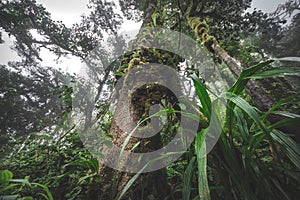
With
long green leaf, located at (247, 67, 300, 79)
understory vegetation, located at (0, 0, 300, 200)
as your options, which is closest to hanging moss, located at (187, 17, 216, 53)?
understory vegetation, located at (0, 0, 300, 200)

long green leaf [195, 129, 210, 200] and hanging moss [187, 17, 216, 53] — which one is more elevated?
hanging moss [187, 17, 216, 53]

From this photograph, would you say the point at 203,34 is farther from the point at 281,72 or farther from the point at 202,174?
the point at 202,174

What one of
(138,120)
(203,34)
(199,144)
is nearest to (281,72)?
(199,144)

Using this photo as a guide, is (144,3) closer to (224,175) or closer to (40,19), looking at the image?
(224,175)

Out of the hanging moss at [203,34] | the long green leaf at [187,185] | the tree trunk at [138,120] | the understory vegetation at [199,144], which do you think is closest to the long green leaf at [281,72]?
the understory vegetation at [199,144]

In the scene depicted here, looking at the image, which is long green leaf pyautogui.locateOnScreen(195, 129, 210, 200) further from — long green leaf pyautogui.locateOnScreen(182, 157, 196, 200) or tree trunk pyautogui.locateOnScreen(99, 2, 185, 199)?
tree trunk pyautogui.locateOnScreen(99, 2, 185, 199)

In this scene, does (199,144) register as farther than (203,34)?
No

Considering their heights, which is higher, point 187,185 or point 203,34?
point 203,34

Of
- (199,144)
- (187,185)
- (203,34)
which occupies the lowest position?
(187,185)

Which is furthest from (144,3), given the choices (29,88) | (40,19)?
(29,88)

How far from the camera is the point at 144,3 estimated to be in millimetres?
3633

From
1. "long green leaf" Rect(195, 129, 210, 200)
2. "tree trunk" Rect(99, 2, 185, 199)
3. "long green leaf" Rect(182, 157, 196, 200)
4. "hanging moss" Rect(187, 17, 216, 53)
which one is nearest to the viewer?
"long green leaf" Rect(195, 129, 210, 200)

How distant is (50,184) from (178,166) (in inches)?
39.3

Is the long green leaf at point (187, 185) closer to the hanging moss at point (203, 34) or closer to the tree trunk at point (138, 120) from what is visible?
the tree trunk at point (138, 120)
